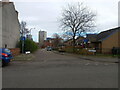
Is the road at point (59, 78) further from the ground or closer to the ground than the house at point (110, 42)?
closer to the ground

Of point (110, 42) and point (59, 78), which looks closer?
point (59, 78)

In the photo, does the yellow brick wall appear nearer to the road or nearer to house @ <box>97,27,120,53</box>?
house @ <box>97,27,120,53</box>

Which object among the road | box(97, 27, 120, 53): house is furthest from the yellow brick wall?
the road

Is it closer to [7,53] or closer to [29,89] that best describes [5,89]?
[29,89]

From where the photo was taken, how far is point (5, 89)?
5250mm

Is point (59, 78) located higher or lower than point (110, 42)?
lower

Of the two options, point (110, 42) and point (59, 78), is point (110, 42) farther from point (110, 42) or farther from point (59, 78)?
point (59, 78)

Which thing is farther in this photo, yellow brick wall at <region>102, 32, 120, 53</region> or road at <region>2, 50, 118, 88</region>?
yellow brick wall at <region>102, 32, 120, 53</region>

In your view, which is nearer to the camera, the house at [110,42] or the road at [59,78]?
the road at [59,78]

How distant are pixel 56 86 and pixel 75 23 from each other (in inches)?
1064

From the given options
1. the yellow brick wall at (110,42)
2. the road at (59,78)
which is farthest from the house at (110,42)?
the road at (59,78)

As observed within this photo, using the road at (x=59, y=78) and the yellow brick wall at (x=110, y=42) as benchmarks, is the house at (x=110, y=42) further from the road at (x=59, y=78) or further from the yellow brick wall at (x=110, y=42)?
the road at (x=59, y=78)

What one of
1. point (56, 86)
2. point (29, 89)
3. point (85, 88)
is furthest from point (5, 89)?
point (85, 88)

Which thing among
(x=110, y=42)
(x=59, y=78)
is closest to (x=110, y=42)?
(x=110, y=42)
